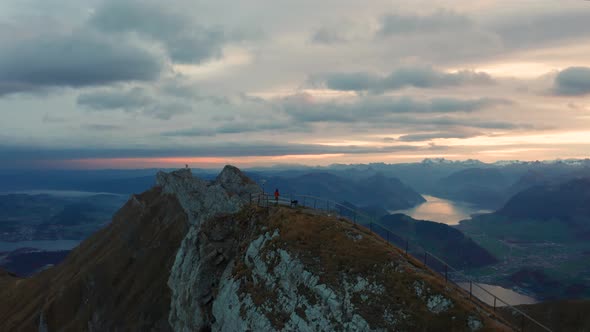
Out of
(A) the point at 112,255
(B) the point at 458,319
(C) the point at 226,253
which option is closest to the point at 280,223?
(C) the point at 226,253

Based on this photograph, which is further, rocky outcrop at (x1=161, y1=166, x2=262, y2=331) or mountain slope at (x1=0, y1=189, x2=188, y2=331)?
mountain slope at (x1=0, y1=189, x2=188, y2=331)

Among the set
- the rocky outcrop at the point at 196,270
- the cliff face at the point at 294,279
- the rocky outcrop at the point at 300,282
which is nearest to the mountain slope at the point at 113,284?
the cliff face at the point at 294,279

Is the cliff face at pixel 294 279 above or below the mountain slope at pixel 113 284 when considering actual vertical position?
above

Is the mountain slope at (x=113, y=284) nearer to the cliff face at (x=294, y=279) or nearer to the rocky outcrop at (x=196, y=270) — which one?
the cliff face at (x=294, y=279)

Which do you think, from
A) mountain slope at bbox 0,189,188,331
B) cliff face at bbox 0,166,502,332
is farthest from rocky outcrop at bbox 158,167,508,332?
mountain slope at bbox 0,189,188,331

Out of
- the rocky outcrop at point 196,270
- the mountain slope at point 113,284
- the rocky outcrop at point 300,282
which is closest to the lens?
the rocky outcrop at point 300,282

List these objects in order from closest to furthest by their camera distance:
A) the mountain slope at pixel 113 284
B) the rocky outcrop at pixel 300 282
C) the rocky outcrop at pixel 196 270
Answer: the rocky outcrop at pixel 300 282 < the rocky outcrop at pixel 196 270 < the mountain slope at pixel 113 284

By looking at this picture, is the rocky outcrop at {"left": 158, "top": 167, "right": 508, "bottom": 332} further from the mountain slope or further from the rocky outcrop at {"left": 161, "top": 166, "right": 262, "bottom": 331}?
the mountain slope

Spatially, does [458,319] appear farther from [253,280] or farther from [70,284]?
[70,284]

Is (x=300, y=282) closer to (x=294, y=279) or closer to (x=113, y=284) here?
(x=294, y=279)

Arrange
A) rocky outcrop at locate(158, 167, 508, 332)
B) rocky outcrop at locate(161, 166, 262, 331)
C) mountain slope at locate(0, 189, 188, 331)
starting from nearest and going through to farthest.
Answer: rocky outcrop at locate(158, 167, 508, 332)
rocky outcrop at locate(161, 166, 262, 331)
mountain slope at locate(0, 189, 188, 331)

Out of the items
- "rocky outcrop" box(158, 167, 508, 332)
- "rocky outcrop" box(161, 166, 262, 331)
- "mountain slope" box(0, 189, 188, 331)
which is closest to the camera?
"rocky outcrop" box(158, 167, 508, 332)
